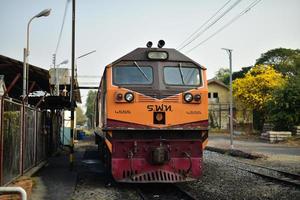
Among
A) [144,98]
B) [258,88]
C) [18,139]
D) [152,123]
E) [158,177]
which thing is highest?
[258,88]

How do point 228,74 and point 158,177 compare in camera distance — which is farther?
point 228,74

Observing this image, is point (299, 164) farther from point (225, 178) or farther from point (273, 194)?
point (273, 194)

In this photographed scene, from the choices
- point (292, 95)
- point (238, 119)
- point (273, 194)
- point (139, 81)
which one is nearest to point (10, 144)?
point (139, 81)

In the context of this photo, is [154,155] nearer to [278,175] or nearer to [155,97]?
[155,97]

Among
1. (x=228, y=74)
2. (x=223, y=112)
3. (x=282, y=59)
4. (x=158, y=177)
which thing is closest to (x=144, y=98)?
(x=158, y=177)

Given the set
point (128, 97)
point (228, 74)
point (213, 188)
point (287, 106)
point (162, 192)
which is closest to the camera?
point (128, 97)

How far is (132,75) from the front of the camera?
424 inches

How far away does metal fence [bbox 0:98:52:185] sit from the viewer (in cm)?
895

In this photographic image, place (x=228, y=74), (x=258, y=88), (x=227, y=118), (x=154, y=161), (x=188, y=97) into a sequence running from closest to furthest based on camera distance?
(x=154, y=161) < (x=188, y=97) < (x=258, y=88) < (x=227, y=118) < (x=228, y=74)

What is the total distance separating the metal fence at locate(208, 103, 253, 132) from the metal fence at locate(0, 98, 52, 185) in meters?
39.8

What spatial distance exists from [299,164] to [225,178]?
18.7 ft

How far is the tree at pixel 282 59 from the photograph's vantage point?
62875 millimetres

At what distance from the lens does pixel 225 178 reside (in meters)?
12.7

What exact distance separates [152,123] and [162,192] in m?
1.77
